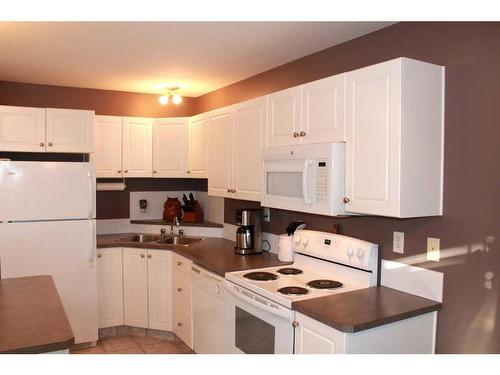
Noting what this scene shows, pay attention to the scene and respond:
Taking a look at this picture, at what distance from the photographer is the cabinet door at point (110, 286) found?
3861mm

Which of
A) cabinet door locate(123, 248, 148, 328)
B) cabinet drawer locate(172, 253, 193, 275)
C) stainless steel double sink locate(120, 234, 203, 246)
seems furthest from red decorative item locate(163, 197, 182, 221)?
cabinet drawer locate(172, 253, 193, 275)

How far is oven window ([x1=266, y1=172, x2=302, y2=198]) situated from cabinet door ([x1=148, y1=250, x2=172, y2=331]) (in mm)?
1409

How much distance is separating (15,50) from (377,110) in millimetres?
2534

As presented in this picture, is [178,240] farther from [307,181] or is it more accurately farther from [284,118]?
[307,181]

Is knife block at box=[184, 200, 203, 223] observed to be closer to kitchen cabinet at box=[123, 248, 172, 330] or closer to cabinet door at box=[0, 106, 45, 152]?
kitchen cabinet at box=[123, 248, 172, 330]

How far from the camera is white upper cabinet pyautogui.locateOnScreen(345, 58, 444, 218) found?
2.01 meters

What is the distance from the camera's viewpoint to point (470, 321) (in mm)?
2004

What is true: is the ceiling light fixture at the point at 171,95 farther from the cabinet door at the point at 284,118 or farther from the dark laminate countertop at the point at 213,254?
the cabinet door at the point at 284,118

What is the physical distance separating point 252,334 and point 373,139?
4.38ft

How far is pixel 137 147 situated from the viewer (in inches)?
169

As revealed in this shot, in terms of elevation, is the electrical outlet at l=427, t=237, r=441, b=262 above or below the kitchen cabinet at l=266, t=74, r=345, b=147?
below

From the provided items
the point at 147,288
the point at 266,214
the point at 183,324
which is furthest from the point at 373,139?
the point at 147,288
